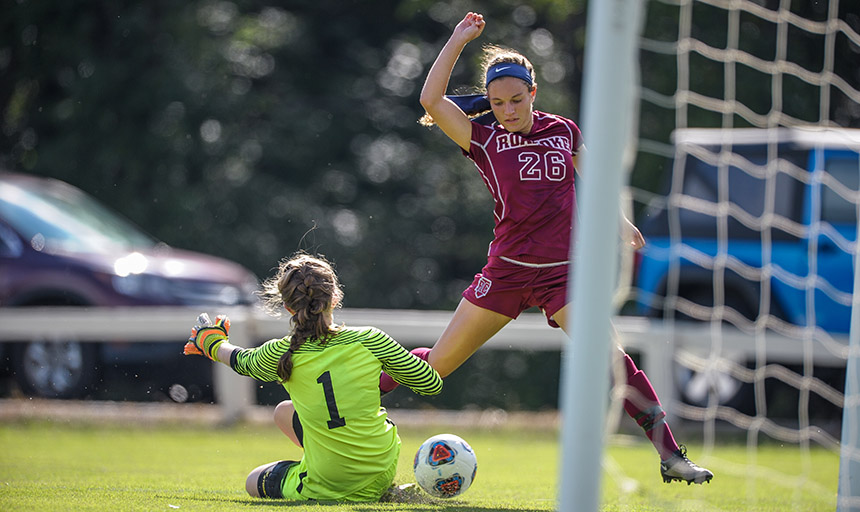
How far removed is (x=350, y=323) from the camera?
29.2 feet

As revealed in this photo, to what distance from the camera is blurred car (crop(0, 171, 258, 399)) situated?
8.73 m

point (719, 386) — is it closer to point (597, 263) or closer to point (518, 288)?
point (518, 288)

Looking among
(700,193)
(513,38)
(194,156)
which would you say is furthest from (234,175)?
(700,193)

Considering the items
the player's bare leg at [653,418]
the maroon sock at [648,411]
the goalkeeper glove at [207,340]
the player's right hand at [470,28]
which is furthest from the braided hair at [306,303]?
the maroon sock at [648,411]

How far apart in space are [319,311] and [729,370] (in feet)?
19.9

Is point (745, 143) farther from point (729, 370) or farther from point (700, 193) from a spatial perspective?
point (729, 370)

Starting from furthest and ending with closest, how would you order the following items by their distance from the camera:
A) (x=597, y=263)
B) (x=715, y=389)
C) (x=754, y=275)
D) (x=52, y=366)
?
(x=715, y=389) < (x=754, y=275) < (x=52, y=366) < (x=597, y=263)

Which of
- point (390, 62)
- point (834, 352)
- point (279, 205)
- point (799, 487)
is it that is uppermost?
point (390, 62)

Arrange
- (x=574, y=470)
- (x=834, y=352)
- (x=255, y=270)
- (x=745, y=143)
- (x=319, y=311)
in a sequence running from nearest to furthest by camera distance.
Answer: (x=574, y=470)
(x=319, y=311)
(x=834, y=352)
(x=745, y=143)
(x=255, y=270)

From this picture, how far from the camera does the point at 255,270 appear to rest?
14.1 meters

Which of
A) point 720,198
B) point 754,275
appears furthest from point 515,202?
point 720,198

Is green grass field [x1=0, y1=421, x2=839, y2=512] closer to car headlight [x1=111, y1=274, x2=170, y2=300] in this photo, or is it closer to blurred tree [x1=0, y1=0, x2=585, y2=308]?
car headlight [x1=111, y1=274, x2=170, y2=300]

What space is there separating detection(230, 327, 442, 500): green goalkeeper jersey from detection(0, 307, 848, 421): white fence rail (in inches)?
172

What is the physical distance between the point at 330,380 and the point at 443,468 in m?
0.65
